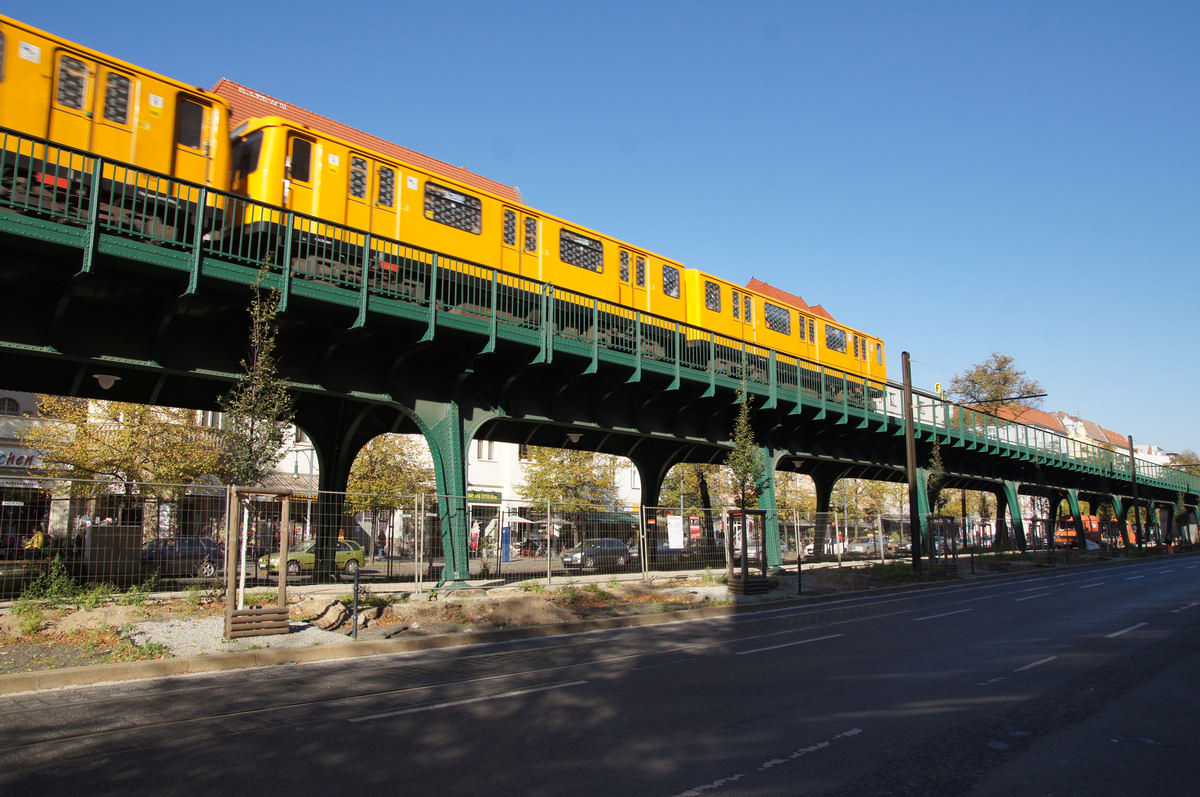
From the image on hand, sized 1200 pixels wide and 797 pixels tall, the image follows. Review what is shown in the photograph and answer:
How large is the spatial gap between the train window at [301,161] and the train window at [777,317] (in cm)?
1833

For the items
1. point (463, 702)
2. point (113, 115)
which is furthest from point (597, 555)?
point (113, 115)

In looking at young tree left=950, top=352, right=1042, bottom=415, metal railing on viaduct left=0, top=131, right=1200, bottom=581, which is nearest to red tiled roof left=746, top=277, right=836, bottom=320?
young tree left=950, top=352, right=1042, bottom=415

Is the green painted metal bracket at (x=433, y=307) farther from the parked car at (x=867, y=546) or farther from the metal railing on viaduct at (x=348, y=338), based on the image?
the parked car at (x=867, y=546)

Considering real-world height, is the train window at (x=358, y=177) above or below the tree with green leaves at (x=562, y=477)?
above

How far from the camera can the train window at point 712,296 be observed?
89.6 ft

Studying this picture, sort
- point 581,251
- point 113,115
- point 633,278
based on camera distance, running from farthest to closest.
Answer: point 633,278 < point 581,251 < point 113,115

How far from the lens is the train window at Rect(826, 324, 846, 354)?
34.4m

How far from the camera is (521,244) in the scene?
21.0 meters

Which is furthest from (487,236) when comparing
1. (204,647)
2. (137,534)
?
(204,647)

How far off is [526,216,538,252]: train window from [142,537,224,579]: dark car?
10.9m

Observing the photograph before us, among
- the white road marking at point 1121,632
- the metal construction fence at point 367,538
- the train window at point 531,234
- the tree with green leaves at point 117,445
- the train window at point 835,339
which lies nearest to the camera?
the white road marking at point 1121,632

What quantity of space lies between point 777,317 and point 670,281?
6.95 metres

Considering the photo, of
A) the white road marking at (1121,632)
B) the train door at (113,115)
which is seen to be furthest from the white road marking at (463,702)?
the train door at (113,115)

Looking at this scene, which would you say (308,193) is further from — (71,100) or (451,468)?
(451,468)
